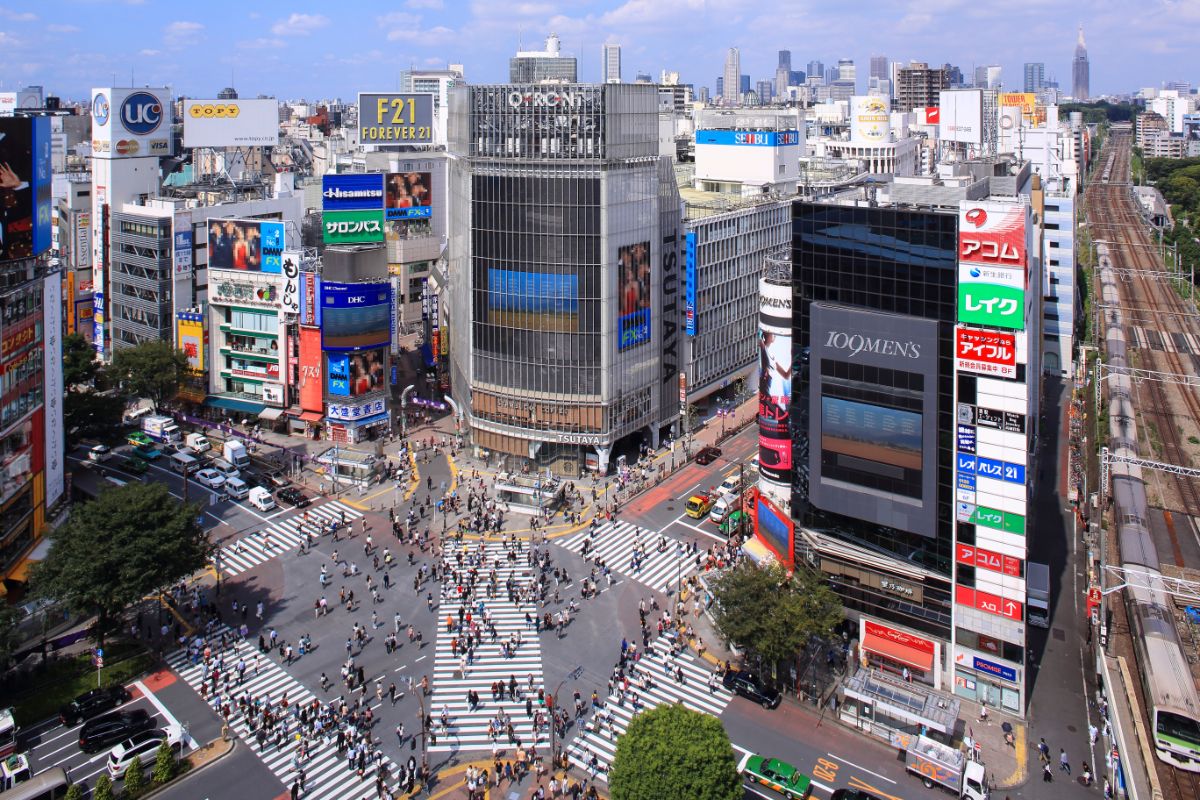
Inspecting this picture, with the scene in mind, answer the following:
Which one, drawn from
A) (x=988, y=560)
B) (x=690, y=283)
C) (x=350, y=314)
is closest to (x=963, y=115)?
(x=690, y=283)

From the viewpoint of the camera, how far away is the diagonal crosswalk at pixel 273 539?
67500mm

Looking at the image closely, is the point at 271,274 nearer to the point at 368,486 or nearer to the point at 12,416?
the point at 368,486

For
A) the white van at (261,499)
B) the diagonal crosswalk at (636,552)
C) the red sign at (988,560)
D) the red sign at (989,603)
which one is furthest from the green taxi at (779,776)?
the white van at (261,499)

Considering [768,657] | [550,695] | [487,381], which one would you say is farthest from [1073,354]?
[550,695]

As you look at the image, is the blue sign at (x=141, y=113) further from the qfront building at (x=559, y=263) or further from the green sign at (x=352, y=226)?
the qfront building at (x=559, y=263)

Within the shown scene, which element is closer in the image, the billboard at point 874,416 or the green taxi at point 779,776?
the green taxi at point 779,776

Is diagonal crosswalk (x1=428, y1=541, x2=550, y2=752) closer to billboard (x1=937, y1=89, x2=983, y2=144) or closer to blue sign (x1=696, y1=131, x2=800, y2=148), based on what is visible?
blue sign (x1=696, y1=131, x2=800, y2=148)

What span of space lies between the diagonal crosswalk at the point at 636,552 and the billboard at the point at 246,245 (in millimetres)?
42679

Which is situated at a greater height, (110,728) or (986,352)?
(986,352)

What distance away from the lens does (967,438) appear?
49219mm

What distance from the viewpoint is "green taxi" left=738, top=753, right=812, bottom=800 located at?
Result: 43.8 metres

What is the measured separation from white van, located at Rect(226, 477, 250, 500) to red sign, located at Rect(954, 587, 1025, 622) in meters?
56.0

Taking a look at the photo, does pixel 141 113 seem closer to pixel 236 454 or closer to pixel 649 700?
pixel 236 454

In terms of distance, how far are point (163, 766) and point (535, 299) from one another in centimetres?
4533
